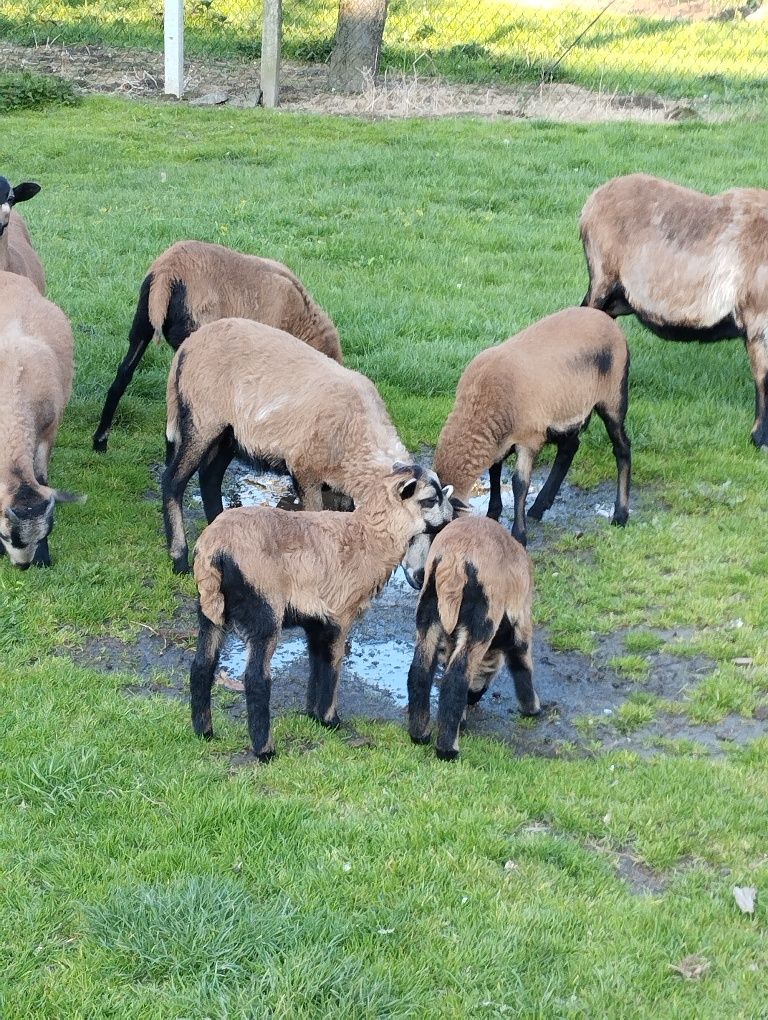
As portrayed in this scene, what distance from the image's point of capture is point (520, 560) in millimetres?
5379

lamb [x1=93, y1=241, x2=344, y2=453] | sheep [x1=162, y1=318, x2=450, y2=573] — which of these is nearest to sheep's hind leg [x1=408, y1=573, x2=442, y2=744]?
sheep [x1=162, y1=318, x2=450, y2=573]

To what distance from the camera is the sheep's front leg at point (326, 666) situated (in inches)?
207

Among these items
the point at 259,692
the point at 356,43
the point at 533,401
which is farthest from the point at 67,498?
the point at 356,43

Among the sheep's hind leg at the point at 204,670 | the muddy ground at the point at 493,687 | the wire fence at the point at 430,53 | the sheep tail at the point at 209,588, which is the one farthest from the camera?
the wire fence at the point at 430,53

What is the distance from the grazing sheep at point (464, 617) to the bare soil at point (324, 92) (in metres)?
12.8

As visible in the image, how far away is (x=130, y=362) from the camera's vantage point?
8.04 metres

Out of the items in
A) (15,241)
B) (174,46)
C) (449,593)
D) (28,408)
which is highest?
(174,46)

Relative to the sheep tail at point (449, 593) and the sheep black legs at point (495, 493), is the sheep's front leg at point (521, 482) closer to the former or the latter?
the sheep black legs at point (495, 493)

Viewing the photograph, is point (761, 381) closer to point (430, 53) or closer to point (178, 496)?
point (178, 496)

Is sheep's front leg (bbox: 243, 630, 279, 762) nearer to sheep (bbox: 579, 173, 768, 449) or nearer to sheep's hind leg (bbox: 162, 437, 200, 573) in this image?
sheep's hind leg (bbox: 162, 437, 200, 573)

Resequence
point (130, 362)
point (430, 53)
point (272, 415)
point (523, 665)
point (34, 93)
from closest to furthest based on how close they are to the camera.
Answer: point (523, 665), point (272, 415), point (130, 362), point (34, 93), point (430, 53)

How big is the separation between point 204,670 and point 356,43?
15.7 meters

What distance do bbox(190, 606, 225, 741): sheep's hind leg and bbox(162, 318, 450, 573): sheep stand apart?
63.8 inches

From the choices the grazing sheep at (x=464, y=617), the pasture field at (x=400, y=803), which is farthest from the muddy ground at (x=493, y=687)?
the grazing sheep at (x=464, y=617)
